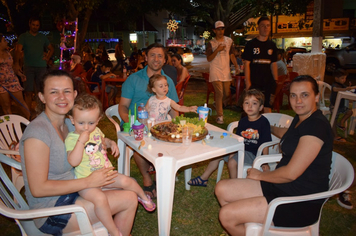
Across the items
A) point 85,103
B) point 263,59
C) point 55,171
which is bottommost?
point 55,171

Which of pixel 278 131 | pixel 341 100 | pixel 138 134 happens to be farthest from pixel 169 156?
pixel 341 100

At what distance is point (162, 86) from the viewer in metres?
3.29

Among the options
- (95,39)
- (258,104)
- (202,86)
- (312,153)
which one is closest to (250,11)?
(202,86)

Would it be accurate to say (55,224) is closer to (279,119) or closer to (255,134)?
(255,134)

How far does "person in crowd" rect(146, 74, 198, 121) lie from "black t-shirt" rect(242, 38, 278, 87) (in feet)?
7.02

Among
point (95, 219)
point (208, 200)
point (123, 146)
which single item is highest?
point (123, 146)

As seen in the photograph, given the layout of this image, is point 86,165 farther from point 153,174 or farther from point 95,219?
point 153,174

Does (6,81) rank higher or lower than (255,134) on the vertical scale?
higher

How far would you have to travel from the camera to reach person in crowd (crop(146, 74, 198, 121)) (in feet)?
10.8

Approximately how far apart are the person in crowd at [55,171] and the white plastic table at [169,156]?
27 centimetres

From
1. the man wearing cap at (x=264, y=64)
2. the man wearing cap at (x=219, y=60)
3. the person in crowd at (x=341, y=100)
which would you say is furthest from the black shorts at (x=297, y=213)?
the man wearing cap at (x=219, y=60)

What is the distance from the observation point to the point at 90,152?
7.02 feet

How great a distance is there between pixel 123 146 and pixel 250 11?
15.4 meters

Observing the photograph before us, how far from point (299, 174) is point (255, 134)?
1173 mm
